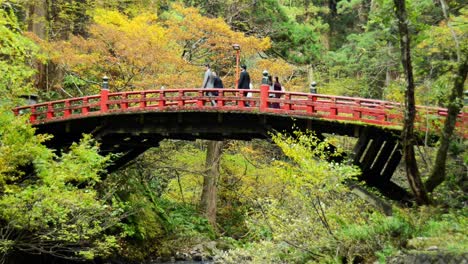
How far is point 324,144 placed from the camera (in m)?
13.7

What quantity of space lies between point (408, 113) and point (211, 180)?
45.9 ft

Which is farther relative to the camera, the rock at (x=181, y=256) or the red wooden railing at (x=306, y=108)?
the rock at (x=181, y=256)

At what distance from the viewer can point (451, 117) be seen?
12.0 m

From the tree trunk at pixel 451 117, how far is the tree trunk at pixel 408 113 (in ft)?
1.54

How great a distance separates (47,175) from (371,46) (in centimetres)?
1568

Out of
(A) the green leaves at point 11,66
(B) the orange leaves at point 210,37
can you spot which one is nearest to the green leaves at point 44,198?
(A) the green leaves at point 11,66

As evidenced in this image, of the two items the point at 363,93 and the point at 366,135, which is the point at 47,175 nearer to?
the point at 366,135

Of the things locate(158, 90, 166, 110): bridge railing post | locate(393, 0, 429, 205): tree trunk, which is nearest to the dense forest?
locate(393, 0, 429, 205): tree trunk

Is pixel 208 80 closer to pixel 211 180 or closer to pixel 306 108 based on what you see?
pixel 306 108

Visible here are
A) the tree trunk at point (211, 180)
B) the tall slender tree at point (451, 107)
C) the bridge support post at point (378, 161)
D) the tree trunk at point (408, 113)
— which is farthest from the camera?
the tree trunk at point (211, 180)

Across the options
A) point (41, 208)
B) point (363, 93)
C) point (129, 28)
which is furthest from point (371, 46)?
point (41, 208)

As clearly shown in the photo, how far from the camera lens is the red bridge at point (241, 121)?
14812 mm

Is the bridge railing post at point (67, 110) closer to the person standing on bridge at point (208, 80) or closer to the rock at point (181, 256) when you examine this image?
the person standing on bridge at point (208, 80)

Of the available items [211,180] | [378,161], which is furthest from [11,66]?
[378,161]
